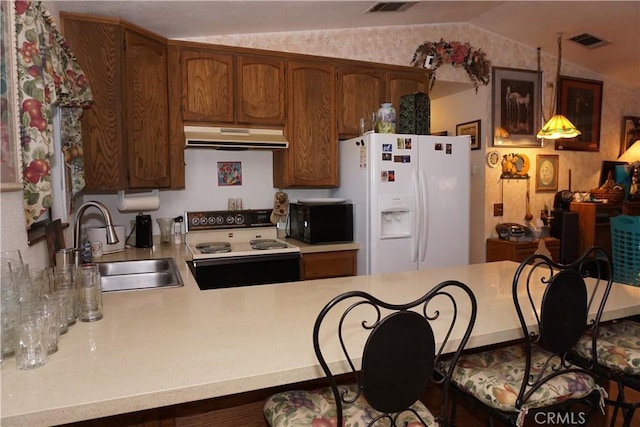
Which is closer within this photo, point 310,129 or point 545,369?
point 545,369

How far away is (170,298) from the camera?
1517 millimetres

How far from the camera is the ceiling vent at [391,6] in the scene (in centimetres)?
305

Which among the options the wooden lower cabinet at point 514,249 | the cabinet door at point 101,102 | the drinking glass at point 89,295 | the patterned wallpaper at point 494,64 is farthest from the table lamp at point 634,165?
the drinking glass at point 89,295

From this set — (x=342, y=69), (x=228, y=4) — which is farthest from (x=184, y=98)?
(x=342, y=69)

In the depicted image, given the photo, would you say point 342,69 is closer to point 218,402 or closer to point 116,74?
point 116,74

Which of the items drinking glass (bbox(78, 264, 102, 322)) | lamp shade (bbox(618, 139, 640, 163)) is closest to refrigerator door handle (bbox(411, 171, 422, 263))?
drinking glass (bbox(78, 264, 102, 322))

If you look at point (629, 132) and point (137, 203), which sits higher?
point (629, 132)

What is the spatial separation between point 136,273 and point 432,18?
325 centimetres

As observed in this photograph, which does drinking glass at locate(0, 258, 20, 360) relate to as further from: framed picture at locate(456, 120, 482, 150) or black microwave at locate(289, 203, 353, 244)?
framed picture at locate(456, 120, 482, 150)

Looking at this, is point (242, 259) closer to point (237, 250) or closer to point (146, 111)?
point (237, 250)

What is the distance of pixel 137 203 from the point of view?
282 centimetres

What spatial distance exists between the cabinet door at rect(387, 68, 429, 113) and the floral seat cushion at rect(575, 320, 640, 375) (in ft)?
7.81

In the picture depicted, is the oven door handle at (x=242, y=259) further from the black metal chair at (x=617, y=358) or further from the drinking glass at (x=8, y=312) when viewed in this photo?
the black metal chair at (x=617, y=358)

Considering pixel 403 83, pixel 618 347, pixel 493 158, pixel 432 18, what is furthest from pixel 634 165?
pixel 618 347
